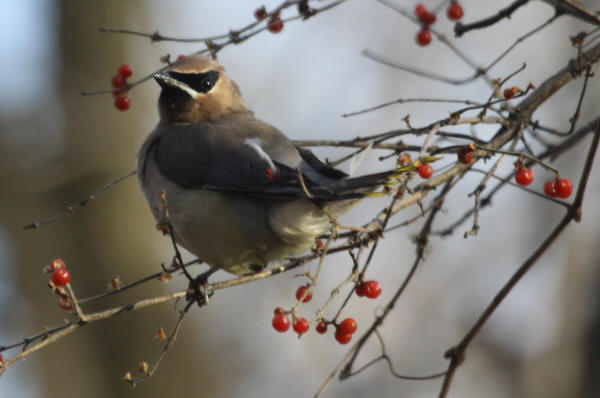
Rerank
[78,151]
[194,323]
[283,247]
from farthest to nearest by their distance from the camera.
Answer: [194,323], [78,151], [283,247]

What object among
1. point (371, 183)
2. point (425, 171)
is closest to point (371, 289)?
point (371, 183)

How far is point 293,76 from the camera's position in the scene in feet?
Answer: 31.4

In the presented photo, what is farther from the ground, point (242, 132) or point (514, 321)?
point (242, 132)

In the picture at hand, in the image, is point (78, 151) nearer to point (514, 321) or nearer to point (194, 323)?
point (194, 323)

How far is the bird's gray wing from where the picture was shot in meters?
3.67

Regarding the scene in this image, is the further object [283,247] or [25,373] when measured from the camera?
[25,373]

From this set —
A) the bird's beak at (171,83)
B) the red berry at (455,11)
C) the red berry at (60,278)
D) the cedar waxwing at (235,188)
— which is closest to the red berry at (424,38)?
the red berry at (455,11)

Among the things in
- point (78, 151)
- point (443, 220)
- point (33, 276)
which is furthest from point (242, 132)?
point (443, 220)

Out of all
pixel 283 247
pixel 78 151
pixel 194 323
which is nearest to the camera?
pixel 283 247

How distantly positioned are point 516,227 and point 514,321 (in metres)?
1.16

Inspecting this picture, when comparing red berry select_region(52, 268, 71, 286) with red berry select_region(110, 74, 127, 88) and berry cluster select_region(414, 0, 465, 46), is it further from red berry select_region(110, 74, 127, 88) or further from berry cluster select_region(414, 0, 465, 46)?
berry cluster select_region(414, 0, 465, 46)

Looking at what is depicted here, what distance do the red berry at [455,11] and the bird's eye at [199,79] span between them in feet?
4.54

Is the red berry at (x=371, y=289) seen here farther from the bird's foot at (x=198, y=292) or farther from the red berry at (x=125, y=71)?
the red berry at (x=125, y=71)

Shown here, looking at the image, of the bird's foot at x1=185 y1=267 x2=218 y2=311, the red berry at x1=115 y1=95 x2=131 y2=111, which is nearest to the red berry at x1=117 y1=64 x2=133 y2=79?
the red berry at x1=115 y1=95 x2=131 y2=111
